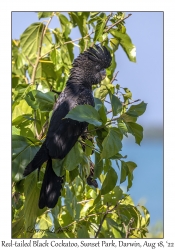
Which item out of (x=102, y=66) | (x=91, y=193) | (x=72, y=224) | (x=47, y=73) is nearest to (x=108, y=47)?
(x=102, y=66)

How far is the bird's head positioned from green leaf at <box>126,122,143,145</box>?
834 millimetres

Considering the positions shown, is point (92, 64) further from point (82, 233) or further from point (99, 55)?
point (82, 233)

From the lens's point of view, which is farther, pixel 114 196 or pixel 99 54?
pixel 99 54

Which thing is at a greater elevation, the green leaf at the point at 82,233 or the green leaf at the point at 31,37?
the green leaf at the point at 31,37

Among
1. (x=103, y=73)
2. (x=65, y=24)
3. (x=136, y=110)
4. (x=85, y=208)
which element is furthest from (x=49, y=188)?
(x=65, y=24)

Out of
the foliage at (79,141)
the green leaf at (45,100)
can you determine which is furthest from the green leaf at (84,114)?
the green leaf at (45,100)

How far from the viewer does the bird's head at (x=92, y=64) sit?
3.27 meters

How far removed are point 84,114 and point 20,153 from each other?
20.3 inches

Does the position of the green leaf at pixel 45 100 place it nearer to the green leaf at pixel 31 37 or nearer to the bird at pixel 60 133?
the bird at pixel 60 133

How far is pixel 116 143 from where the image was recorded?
239cm

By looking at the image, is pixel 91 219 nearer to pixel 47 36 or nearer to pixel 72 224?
pixel 72 224

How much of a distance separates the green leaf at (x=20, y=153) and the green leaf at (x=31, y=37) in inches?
49.1

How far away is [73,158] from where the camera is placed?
2.56 m

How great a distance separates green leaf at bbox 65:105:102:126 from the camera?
7.51ft
